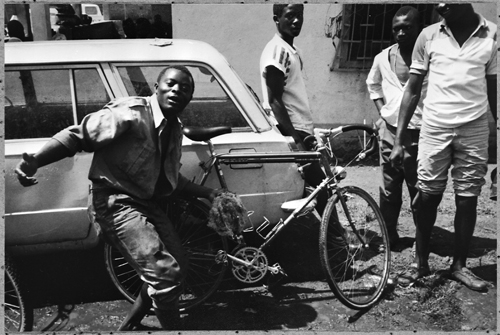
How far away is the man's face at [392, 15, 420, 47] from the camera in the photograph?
157 inches

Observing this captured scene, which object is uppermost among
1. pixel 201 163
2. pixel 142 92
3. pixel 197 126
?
pixel 142 92

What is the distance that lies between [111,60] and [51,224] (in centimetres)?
119

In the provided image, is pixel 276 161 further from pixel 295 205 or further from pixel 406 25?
pixel 406 25

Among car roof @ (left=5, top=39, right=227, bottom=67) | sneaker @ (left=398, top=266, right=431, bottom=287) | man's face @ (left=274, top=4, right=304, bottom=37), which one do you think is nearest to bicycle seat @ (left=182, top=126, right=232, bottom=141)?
car roof @ (left=5, top=39, right=227, bottom=67)

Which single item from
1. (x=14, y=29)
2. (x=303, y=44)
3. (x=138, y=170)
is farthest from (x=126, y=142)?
(x=14, y=29)

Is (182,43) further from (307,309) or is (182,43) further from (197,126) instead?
(307,309)

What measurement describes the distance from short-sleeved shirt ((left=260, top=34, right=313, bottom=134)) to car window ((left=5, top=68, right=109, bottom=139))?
4.32ft

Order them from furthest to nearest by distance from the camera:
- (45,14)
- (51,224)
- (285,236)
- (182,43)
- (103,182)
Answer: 1. (45,14)
2. (285,236)
3. (182,43)
4. (51,224)
5. (103,182)

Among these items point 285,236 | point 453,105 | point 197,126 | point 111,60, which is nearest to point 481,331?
point 453,105

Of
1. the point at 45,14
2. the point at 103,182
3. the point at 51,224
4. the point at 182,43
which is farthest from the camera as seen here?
the point at 45,14

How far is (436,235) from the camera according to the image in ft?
15.5

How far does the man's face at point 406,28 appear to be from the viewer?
13.1 ft

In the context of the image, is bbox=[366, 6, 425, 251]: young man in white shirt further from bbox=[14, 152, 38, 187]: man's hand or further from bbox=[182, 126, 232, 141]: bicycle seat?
bbox=[14, 152, 38, 187]: man's hand

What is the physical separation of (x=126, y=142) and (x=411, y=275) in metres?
2.42
